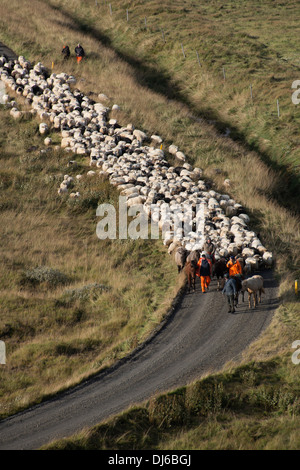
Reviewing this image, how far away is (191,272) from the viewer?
790 inches

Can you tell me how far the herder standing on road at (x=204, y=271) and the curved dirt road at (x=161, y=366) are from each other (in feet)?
1.19

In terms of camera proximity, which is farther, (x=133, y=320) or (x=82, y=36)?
(x=82, y=36)

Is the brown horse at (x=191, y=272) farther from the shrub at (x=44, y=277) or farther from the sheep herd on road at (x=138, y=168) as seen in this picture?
the shrub at (x=44, y=277)

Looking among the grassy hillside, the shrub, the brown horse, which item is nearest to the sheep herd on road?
the brown horse

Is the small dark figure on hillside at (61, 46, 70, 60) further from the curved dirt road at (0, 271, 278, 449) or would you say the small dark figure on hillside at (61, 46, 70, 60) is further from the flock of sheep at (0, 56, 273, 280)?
the curved dirt road at (0, 271, 278, 449)

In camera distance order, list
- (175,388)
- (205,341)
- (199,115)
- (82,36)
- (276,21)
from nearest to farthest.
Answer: (175,388) < (205,341) < (199,115) < (82,36) < (276,21)

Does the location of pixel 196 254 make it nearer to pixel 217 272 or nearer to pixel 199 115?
pixel 217 272

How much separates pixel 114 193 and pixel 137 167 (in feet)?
7.75

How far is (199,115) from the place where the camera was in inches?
1512

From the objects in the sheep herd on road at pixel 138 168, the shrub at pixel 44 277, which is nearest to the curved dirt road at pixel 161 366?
the sheep herd on road at pixel 138 168

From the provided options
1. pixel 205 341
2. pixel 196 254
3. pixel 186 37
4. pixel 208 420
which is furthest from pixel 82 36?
pixel 208 420

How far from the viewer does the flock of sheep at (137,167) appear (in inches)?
882
